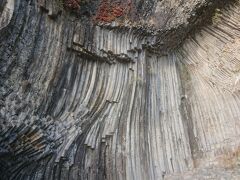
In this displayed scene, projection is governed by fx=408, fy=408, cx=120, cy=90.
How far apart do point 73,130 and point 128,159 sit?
1953mm

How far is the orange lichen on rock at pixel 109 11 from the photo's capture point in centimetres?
1080

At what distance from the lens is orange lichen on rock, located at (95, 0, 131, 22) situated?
1080 cm

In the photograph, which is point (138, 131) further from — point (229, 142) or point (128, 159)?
point (229, 142)

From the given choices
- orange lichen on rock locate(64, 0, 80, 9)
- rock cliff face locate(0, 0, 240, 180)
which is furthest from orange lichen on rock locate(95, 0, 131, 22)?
orange lichen on rock locate(64, 0, 80, 9)

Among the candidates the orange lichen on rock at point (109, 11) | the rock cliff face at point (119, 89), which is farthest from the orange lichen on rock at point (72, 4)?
the orange lichen on rock at point (109, 11)

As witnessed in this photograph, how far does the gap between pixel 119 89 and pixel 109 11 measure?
212cm

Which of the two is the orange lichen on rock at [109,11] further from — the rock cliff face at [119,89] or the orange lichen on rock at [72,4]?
the orange lichen on rock at [72,4]

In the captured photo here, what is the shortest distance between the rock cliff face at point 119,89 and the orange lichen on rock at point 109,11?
3cm

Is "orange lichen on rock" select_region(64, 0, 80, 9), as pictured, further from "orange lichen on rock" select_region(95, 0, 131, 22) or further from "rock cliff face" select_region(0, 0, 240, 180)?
"orange lichen on rock" select_region(95, 0, 131, 22)

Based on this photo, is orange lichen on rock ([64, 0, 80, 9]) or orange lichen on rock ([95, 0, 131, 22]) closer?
orange lichen on rock ([64, 0, 80, 9])

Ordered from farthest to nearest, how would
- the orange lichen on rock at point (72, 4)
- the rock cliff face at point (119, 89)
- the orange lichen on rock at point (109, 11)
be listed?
1. the orange lichen on rock at point (109, 11)
2. the orange lichen on rock at point (72, 4)
3. the rock cliff face at point (119, 89)

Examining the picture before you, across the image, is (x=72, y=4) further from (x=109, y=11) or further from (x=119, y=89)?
(x=119, y=89)

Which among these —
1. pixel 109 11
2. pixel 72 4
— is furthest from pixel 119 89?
pixel 72 4

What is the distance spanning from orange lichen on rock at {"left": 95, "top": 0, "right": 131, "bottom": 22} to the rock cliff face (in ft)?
0.09
